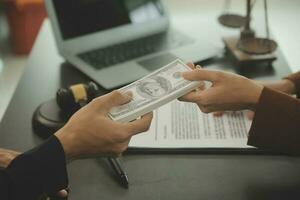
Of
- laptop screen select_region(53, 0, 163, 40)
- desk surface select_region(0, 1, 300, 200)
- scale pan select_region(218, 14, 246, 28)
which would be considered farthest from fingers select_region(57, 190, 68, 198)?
scale pan select_region(218, 14, 246, 28)

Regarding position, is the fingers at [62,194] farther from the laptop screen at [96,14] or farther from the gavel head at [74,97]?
the laptop screen at [96,14]

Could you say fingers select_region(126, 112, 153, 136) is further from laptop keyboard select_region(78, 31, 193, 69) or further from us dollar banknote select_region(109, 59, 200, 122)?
laptop keyboard select_region(78, 31, 193, 69)

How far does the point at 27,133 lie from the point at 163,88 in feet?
0.99

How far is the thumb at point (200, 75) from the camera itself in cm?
68

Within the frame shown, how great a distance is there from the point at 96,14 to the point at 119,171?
53cm

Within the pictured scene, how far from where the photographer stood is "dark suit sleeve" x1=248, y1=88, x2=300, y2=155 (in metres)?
0.68

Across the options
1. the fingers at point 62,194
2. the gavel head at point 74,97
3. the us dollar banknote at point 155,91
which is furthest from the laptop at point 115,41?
the fingers at point 62,194

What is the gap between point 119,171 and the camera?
687 mm


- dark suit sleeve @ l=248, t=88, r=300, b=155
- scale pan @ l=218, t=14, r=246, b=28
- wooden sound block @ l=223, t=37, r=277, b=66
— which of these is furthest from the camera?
scale pan @ l=218, t=14, r=246, b=28

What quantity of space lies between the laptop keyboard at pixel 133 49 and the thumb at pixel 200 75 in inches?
13.8

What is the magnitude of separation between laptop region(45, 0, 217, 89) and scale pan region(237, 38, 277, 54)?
83 mm

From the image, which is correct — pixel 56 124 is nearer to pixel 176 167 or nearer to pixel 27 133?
pixel 27 133

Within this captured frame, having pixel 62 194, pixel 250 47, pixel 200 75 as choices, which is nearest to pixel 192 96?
pixel 200 75

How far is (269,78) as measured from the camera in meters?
0.97
